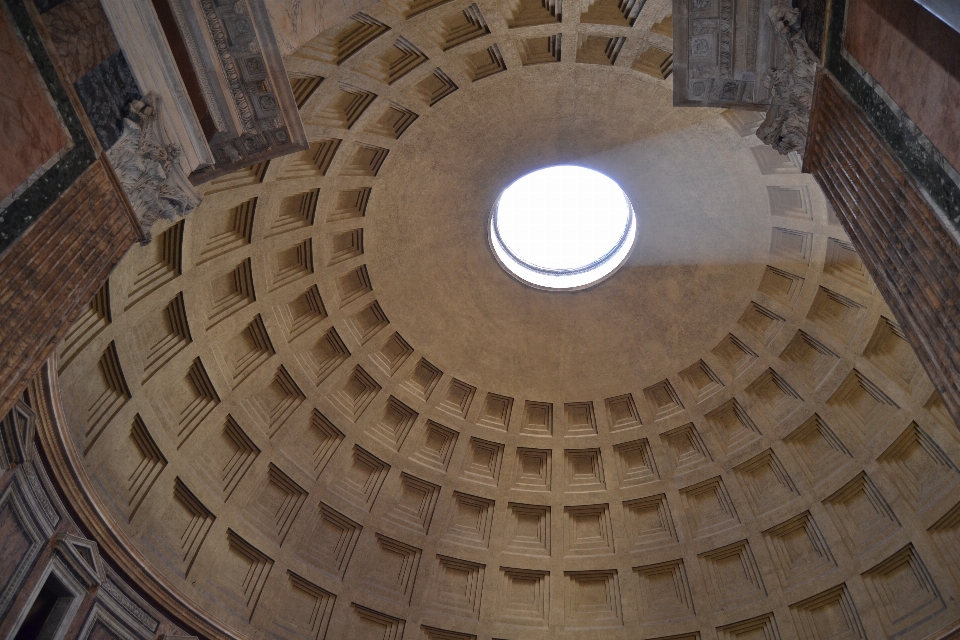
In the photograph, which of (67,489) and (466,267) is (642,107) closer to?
(466,267)

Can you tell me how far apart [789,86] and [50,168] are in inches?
352

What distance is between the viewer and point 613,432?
23.8 m

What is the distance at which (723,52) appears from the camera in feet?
39.2

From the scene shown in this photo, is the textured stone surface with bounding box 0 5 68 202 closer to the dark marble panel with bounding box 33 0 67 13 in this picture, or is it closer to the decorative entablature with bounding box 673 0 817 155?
the dark marble panel with bounding box 33 0 67 13

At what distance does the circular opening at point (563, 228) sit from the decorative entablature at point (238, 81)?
1008 cm

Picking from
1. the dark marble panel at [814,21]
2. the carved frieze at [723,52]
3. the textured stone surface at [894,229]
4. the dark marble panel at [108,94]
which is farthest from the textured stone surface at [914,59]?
the dark marble panel at [108,94]

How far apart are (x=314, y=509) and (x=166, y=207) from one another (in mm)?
12542

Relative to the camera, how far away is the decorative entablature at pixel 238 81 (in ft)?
34.1

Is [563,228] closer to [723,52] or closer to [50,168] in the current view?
[723,52]

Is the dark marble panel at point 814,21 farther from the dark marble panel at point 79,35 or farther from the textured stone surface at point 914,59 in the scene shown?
the dark marble panel at point 79,35

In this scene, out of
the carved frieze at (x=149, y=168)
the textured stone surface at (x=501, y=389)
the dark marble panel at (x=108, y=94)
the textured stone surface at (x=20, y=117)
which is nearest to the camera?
the textured stone surface at (x=20, y=117)

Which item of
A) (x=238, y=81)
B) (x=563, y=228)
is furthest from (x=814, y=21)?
(x=563, y=228)

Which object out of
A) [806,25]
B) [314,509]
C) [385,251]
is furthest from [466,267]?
[806,25]

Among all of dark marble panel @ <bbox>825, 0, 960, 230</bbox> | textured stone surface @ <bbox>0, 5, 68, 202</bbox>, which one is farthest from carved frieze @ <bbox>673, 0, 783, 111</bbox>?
textured stone surface @ <bbox>0, 5, 68, 202</bbox>
